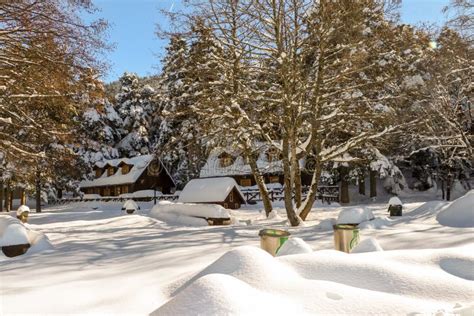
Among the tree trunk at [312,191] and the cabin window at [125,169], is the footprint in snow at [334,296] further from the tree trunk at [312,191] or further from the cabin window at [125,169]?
the cabin window at [125,169]

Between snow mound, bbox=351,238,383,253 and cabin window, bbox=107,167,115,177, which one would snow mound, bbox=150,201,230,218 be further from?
cabin window, bbox=107,167,115,177

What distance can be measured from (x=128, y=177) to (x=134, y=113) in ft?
31.8

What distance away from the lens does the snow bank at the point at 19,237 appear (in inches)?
400

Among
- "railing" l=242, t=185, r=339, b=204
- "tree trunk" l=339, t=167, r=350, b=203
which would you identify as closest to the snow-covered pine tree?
"railing" l=242, t=185, r=339, b=204

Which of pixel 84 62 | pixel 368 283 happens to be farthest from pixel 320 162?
pixel 368 283

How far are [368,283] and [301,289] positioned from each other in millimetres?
1008

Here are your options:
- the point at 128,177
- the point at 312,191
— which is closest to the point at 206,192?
the point at 312,191

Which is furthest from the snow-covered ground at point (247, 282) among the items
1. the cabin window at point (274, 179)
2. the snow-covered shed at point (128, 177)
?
the snow-covered shed at point (128, 177)

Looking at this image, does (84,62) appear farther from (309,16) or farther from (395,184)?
(395,184)

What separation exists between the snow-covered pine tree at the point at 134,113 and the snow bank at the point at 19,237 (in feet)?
126

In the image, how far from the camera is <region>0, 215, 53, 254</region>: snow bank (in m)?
10.1

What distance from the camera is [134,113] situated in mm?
49469

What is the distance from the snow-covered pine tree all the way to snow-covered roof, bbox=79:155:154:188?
179 inches

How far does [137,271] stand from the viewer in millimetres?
7637
